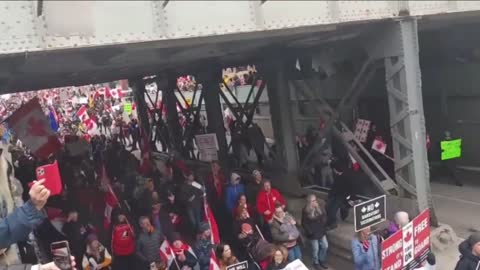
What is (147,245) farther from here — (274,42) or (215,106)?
(215,106)

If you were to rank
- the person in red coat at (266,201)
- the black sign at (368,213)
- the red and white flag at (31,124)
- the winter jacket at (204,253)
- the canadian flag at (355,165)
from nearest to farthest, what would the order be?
the black sign at (368,213) → the winter jacket at (204,253) → the person in red coat at (266,201) → the red and white flag at (31,124) → the canadian flag at (355,165)

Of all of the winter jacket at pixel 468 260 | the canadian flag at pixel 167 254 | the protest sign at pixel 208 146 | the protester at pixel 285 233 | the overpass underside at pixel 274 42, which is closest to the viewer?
the overpass underside at pixel 274 42

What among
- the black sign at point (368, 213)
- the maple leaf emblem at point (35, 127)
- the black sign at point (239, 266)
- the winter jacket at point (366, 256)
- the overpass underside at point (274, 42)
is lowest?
the winter jacket at point (366, 256)

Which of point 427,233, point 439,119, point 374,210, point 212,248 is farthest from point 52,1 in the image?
point 439,119

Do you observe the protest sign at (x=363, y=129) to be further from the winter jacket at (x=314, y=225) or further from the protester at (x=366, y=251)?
the protester at (x=366, y=251)

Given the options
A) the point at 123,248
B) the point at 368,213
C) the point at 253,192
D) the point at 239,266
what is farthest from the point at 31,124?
the point at 368,213

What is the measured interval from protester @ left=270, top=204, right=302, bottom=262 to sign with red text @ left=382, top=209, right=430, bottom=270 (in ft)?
6.27

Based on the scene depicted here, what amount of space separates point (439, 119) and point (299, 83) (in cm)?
435

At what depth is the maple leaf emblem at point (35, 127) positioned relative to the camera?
32.6ft

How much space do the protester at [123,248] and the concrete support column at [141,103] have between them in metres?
12.9

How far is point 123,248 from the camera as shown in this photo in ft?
27.2

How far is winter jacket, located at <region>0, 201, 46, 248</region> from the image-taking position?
13.7 ft

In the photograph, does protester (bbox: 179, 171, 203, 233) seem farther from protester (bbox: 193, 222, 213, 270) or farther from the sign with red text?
the sign with red text

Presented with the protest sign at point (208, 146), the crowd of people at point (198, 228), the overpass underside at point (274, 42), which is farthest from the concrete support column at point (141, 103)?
the crowd of people at point (198, 228)
